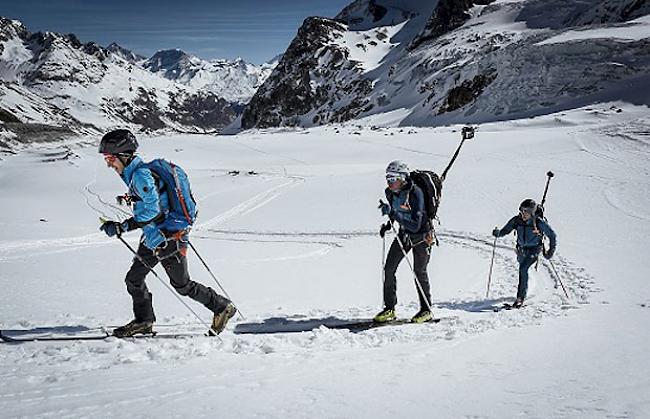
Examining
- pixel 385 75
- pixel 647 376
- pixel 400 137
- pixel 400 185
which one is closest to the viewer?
pixel 647 376

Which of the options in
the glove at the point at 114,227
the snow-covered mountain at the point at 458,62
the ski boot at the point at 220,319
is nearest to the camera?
the glove at the point at 114,227

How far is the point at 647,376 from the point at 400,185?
142 inches

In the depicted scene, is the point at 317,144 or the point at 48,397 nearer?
the point at 48,397

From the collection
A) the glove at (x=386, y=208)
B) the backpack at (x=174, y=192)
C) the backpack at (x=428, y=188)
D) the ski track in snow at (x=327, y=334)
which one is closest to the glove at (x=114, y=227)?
the backpack at (x=174, y=192)

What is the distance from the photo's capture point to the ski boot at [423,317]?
22.8 feet

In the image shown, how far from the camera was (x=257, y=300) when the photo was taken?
8.20 metres

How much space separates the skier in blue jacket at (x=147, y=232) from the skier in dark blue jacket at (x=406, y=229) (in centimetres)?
247

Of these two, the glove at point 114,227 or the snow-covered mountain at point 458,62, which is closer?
the glove at point 114,227

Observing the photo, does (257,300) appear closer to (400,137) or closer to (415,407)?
(415,407)

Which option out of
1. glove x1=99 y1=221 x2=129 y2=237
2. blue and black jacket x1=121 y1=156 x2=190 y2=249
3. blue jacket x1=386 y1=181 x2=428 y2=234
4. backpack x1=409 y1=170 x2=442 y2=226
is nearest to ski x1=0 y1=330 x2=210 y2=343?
blue and black jacket x1=121 y1=156 x2=190 y2=249

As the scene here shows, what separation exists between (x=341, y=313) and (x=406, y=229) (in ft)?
5.95

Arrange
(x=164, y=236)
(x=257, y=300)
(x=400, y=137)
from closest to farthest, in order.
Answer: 1. (x=164, y=236)
2. (x=257, y=300)
3. (x=400, y=137)

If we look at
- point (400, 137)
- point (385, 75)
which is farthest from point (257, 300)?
point (385, 75)

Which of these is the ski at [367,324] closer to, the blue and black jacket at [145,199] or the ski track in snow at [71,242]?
the blue and black jacket at [145,199]
